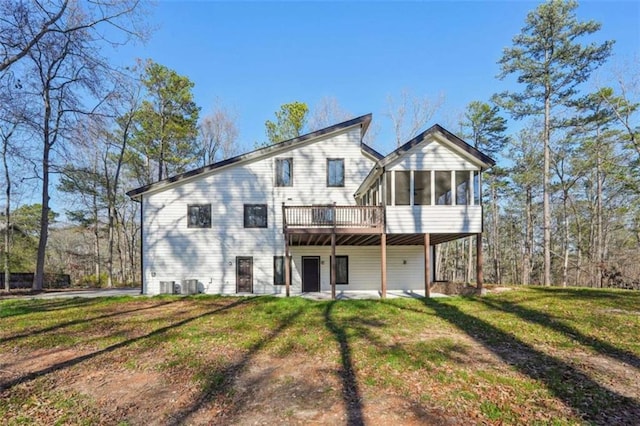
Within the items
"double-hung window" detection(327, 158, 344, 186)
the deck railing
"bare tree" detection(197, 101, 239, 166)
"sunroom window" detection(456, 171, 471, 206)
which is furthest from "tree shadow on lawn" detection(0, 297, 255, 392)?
"bare tree" detection(197, 101, 239, 166)

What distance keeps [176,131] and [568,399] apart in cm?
2546

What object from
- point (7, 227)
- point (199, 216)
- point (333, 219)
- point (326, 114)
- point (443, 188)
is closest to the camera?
point (333, 219)

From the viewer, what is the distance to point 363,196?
15.6 meters

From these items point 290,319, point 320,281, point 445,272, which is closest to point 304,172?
point 320,281

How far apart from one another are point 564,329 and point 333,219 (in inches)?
299

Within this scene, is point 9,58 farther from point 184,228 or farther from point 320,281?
point 320,281

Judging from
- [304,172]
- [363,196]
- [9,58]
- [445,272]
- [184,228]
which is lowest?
[445,272]

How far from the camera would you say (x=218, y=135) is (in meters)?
29.3

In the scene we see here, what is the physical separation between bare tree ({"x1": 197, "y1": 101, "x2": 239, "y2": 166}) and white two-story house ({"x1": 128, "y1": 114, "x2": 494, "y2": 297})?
14648mm

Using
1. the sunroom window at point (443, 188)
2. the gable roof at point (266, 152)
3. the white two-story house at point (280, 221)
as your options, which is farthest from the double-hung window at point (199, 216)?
the sunroom window at point (443, 188)

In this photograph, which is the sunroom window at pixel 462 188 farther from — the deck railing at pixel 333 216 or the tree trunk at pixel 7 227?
the tree trunk at pixel 7 227

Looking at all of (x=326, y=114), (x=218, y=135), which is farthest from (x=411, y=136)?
(x=218, y=135)

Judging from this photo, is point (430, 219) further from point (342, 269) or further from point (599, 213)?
point (599, 213)

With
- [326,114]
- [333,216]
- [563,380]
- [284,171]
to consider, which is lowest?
[563,380]
